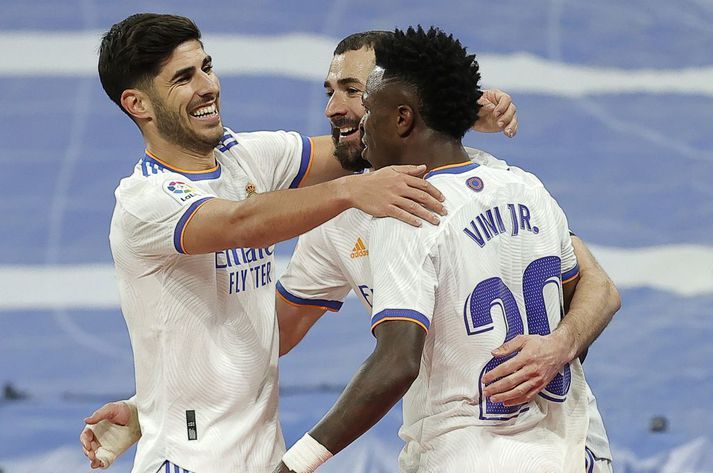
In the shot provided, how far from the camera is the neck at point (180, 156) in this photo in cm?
363

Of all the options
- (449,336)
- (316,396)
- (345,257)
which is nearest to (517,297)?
(449,336)

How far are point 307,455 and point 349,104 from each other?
1.79m

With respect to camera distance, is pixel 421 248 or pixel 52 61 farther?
pixel 52 61

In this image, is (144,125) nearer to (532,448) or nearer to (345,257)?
(345,257)

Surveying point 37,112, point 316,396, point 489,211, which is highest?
point 489,211

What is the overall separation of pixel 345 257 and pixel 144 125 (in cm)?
84

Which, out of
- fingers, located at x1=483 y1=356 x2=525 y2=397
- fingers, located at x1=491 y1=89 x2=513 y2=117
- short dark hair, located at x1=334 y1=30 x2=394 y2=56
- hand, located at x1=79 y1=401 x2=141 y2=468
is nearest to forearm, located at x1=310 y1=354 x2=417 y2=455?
fingers, located at x1=483 y1=356 x2=525 y2=397

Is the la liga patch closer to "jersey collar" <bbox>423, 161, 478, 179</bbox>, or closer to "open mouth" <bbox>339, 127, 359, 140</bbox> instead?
"jersey collar" <bbox>423, 161, 478, 179</bbox>

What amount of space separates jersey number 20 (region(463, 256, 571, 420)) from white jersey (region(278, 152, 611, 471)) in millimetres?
23

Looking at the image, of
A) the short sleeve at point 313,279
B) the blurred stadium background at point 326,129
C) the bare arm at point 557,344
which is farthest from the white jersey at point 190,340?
the blurred stadium background at point 326,129

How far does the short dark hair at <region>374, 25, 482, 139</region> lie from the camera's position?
309 centimetres

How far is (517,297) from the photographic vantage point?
304 cm

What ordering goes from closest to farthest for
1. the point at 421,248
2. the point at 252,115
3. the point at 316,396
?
the point at 421,248, the point at 316,396, the point at 252,115

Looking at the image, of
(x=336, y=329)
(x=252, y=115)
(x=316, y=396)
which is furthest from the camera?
(x=252, y=115)
